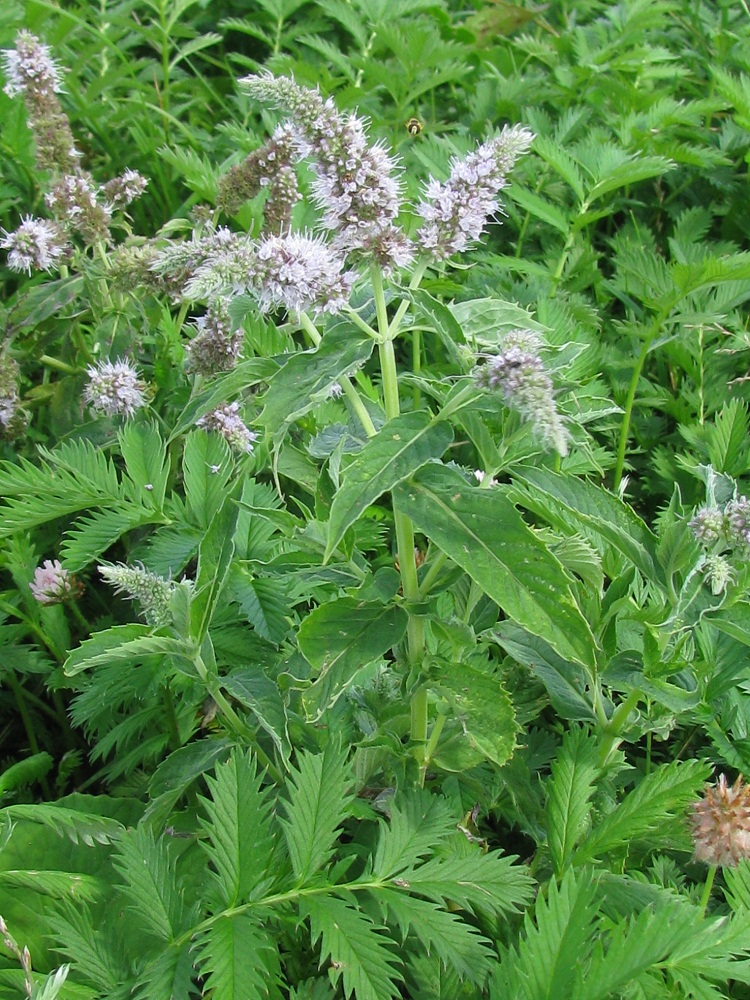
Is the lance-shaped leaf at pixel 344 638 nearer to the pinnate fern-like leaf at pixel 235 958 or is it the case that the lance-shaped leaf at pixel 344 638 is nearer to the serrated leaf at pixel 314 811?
the serrated leaf at pixel 314 811

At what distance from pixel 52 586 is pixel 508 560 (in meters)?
1.04

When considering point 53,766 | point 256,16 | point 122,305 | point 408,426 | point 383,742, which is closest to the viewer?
point 408,426

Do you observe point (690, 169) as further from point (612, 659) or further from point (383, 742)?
point (383, 742)

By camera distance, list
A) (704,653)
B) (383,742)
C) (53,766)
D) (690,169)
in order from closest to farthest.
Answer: (383,742)
(704,653)
(53,766)
(690,169)

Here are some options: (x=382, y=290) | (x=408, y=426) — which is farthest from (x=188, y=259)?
(x=408, y=426)

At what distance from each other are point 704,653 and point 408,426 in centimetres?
68

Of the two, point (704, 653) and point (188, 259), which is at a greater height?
point (188, 259)

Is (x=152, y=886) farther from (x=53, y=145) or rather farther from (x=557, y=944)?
(x=53, y=145)

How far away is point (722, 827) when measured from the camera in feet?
3.93

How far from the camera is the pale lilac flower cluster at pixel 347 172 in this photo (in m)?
1.08

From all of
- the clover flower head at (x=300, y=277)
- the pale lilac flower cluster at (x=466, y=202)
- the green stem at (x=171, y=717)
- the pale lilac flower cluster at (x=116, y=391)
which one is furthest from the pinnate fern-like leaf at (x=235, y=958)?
the pale lilac flower cluster at (x=116, y=391)

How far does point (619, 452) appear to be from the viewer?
2012 mm

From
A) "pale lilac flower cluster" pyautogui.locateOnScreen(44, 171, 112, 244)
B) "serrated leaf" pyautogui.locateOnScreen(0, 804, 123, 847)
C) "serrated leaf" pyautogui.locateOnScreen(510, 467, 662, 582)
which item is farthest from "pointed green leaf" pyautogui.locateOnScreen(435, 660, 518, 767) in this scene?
"pale lilac flower cluster" pyautogui.locateOnScreen(44, 171, 112, 244)

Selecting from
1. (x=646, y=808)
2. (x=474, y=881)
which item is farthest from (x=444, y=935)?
(x=646, y=808)
